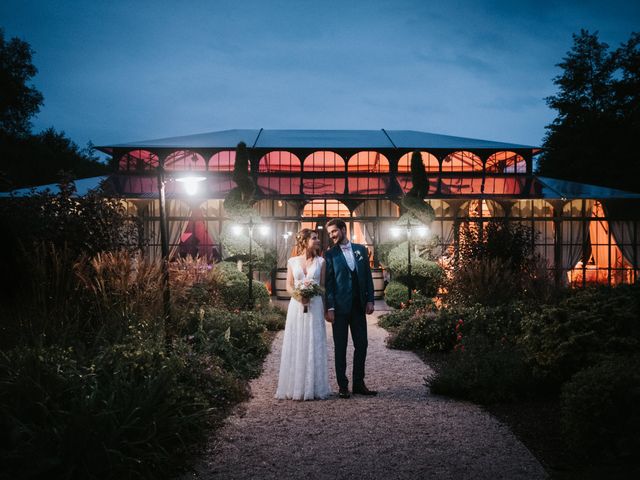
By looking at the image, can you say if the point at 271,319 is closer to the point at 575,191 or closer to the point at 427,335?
the point at 427,335

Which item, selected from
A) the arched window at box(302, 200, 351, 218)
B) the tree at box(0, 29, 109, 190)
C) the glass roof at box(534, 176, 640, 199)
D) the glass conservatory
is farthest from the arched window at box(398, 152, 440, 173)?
the tree at box(0, 29, 109, 190)

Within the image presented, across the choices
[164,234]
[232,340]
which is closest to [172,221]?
[232,340]

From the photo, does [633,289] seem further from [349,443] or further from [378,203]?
[378,203]

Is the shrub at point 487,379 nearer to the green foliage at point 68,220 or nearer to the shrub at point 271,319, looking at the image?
the green foliage at point 68,220

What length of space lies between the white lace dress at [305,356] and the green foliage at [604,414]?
2340 millimetres

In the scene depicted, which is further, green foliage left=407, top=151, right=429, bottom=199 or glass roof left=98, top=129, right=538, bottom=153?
glass roof left=98, top=129, right=538, bottom=153

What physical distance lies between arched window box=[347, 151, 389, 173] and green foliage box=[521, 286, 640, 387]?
46.8 feet

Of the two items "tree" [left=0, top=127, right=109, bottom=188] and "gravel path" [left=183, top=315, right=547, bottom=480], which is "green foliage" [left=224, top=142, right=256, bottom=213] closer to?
"gravel path" [left=183, top=315, right=547, bottom=480]

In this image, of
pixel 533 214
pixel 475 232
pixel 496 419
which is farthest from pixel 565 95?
pixel 496 419

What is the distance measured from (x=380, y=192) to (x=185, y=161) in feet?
23.1

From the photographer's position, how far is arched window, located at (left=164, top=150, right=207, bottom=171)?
748 inches

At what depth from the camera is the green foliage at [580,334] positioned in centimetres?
470

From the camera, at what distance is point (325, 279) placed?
542cm

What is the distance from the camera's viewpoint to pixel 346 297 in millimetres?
5309
